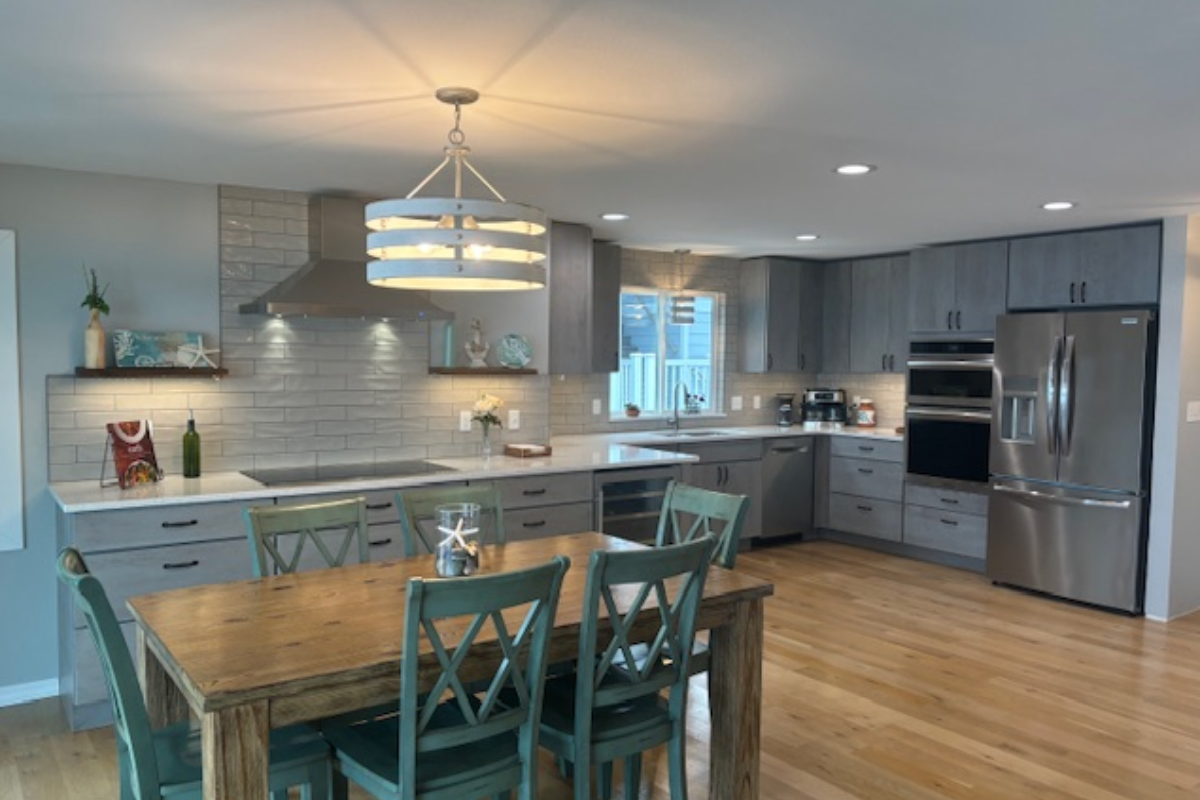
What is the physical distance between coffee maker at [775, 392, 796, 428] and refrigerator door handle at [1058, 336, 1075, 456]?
2368 mm

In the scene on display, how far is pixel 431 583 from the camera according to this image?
74.5 inches

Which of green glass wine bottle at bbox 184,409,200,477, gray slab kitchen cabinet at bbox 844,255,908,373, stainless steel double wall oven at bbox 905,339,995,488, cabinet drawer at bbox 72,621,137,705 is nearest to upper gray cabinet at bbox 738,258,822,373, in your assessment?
gray slab kitchen cabinet at bbox 844,255,908,373

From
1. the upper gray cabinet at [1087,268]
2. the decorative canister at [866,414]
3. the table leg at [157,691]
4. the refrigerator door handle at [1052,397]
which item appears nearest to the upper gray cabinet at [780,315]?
the decorative canister at [866,414]

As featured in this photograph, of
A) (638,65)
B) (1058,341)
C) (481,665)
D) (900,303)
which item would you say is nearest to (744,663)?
(481,665)

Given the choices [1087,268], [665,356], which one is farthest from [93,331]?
[1087,268]

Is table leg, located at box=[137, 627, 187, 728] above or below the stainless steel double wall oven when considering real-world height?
below

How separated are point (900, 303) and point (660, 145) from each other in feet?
12.7

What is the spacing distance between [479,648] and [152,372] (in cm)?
259

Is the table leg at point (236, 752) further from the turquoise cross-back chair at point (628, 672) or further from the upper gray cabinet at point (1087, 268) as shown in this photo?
the upper gray cabinet at point (1087, 268)

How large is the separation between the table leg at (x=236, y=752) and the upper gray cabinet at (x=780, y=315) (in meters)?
5.51

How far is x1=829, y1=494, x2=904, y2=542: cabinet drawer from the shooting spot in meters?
6.28

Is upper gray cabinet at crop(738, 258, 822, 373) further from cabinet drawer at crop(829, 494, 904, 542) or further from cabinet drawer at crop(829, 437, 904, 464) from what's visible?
cabinet drawer at crop(829, 494, 904, 542)

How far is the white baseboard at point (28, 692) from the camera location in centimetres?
370

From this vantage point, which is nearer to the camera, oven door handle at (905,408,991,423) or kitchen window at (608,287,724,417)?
oven door handle at (905,408,991,423)
